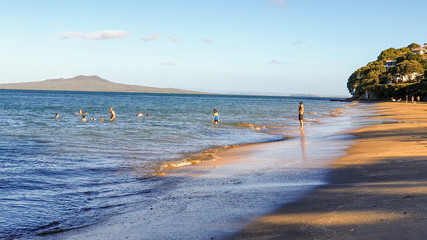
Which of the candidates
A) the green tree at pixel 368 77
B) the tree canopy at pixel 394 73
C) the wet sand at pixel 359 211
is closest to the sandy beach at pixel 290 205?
the wet sand at pixel 359 211

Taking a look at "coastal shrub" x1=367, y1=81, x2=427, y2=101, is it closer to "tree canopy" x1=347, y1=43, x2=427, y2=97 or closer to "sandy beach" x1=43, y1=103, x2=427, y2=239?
"tree canopy" x1=347, y1=43, x2=427, y2=97

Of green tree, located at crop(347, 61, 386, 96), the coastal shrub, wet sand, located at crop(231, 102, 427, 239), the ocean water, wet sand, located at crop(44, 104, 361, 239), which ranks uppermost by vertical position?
green tree, located at crop(347, 61, 386, 96)

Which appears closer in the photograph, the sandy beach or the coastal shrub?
the sandy beach

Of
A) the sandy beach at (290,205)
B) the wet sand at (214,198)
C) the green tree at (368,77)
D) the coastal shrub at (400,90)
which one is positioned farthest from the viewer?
the green tree at (368,77)

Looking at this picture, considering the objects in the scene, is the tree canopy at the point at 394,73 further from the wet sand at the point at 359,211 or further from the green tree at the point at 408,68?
the wet sand at the point at 359,211

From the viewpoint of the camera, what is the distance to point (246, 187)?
372 inches

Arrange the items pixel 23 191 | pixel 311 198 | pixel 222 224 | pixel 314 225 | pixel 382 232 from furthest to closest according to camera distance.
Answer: pixel 23 191 < pixel 311 198 < pixel 222 224 < pixel 314 225 < pixel 382 232

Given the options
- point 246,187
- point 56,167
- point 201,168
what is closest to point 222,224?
point 246,187

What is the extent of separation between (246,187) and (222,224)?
304cm

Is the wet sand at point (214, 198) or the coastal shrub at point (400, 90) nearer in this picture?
the wet sand at point (214, 198)

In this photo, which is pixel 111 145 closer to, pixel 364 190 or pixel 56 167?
pixel 56 167

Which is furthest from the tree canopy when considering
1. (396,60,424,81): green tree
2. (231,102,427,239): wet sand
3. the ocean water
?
(231,102,427,239): wet sand

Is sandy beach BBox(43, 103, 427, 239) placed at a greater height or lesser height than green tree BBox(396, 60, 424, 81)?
lesser

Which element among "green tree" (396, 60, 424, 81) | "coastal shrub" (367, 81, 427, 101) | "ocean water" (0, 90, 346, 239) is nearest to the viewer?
"ocean water" (0, 90, 346, 239)
